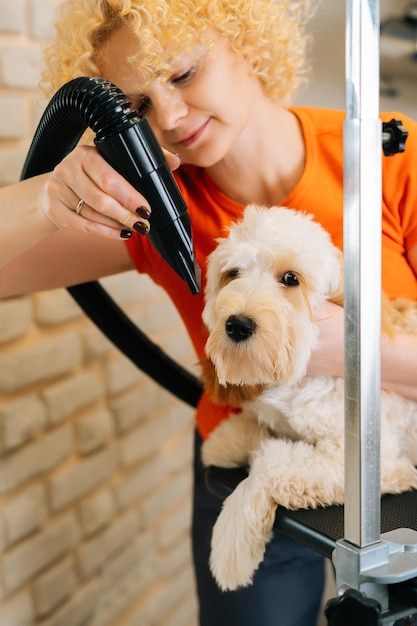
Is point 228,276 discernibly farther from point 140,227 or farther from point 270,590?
Result: point 270,590

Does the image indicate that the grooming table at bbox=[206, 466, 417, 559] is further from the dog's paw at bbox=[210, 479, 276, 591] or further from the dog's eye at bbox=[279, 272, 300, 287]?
the dog's eye at bbox=[279, 272, 300, 287]

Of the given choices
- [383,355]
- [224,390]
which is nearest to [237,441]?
[224,390]

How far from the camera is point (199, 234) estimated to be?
0.84m

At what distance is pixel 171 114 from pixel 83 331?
0.64 meters

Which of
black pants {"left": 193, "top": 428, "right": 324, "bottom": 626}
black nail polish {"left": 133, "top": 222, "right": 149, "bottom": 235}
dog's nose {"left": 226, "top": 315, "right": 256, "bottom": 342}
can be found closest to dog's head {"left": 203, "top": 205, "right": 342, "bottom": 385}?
dog's nose {"left": 226, "top": 315, "right": 256, "bottom": 342}

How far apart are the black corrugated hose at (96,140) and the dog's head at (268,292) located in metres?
0.19

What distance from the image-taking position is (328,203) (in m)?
0.79

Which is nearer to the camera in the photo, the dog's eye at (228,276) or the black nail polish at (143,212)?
the black nail polish at (143,212)

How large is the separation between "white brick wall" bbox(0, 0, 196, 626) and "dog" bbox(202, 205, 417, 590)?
1.57 feet

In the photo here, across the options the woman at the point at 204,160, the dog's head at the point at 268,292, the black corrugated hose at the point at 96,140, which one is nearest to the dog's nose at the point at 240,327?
the dog's head at the point at 268,292

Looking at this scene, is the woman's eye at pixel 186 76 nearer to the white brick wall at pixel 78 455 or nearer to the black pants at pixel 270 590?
the white brick wall at pixel 78 455

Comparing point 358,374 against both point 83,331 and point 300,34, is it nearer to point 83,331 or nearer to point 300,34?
point 300,34

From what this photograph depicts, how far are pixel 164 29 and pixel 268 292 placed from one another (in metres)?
0.30

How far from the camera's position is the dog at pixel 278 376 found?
67 cm
